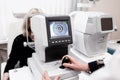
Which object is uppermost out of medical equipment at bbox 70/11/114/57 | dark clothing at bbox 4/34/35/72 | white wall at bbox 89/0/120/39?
white wall at bbox 89/0/120/39

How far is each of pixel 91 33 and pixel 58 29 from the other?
47 cm

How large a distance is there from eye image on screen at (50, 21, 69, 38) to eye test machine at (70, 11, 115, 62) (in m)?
0.41

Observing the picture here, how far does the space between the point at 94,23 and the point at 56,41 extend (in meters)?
0.50

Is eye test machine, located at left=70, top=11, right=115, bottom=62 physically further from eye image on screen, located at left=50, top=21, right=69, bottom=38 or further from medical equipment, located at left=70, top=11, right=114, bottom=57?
eye image on screen, located at left=50, top=21, right=69, bottom=38

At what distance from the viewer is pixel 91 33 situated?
1.32 metres

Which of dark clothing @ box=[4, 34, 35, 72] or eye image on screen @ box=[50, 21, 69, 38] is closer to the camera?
eye image on screen @ box=[50, 21, 69, 38]

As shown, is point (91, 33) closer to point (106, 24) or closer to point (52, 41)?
point (106, 24)

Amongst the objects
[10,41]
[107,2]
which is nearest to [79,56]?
[10,41]

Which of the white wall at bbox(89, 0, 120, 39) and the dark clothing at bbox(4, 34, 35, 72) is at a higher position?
the white wall at bbox(89, 0, 120, 39)

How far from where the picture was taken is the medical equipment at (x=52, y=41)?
0.90 meters

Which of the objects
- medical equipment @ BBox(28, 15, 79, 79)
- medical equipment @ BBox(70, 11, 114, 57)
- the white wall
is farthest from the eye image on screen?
the white wall

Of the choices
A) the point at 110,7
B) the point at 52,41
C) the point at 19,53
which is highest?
the point at 110,7

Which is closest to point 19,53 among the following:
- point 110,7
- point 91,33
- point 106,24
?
point 91,33

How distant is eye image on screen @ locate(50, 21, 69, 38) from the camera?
0.92 m
